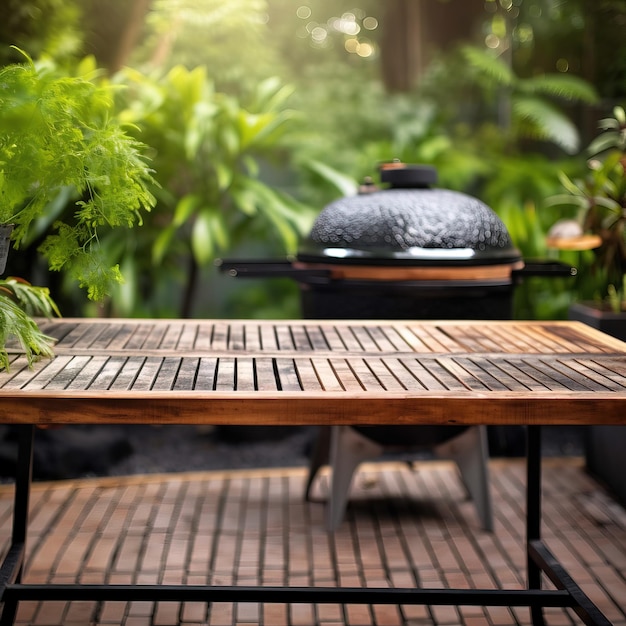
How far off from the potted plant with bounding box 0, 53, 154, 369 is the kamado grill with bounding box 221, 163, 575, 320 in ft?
4.12

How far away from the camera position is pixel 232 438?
14.4ft

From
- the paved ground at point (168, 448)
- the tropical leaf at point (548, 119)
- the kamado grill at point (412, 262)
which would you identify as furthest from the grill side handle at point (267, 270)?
the tropical leaf at point (548, 119)

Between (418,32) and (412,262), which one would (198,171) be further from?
(418,32)

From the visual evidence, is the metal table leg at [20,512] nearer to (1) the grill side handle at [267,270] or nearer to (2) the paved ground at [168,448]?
(1) the grill side handle at [267,270]

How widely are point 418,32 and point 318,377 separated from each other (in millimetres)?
8158

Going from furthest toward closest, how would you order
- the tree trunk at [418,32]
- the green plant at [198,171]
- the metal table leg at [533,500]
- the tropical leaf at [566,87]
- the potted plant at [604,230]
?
the tree trunk at [418,32] → the tropical leaf at [566,87] → the green plant at [198,171] → the potted plant at [604,230] → the metal table leg at [533,500]

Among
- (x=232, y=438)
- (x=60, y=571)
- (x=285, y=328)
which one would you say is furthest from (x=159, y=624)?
(x=232, y=438)

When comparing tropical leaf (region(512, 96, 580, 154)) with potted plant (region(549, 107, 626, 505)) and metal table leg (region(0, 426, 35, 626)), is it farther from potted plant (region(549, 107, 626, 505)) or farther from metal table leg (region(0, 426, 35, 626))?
metal table leg (region(0, 426, 35, 626))

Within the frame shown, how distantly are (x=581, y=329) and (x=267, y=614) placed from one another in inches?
49.6

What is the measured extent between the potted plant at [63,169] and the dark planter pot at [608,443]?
2374 millimetres

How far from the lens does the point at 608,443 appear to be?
356 centimetres

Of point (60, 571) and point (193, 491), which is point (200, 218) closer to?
point (193, 491)

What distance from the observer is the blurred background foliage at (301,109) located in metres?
4.85

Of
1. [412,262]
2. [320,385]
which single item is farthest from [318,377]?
[412,262]
